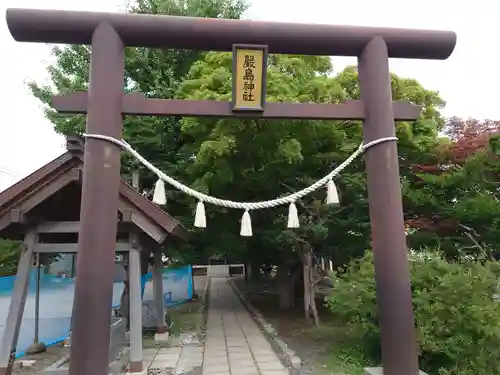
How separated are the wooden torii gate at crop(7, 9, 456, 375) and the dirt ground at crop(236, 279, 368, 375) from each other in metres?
4.08

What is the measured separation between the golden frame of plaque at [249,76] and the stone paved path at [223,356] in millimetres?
5202

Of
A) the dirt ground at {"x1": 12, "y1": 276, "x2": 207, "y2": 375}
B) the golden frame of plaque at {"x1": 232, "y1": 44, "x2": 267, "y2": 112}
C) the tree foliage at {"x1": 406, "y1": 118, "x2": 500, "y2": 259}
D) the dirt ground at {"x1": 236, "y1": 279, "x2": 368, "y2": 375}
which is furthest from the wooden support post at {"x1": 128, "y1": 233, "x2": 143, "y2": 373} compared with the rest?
the tree foliage at {"x1": 406, "y1": 118, "x2": 500, "y2": 259}

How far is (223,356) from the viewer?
8836 mm

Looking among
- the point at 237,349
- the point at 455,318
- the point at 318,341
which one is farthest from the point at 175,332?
the point at 455,318

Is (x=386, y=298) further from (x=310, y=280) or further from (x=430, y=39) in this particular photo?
(x=310, y=280)

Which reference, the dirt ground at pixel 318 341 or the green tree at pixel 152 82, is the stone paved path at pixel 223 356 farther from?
the green tree at pixel 152 82

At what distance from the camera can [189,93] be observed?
11523 millimetres

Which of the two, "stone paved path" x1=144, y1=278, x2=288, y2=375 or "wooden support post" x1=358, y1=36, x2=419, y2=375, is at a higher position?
"wooden support post" x1=358, y1=36, x2=419, y2=375

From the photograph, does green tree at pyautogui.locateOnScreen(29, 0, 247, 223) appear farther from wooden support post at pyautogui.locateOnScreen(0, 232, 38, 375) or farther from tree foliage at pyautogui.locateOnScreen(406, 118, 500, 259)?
tree foliage at pyautogui.locateOnScreen(406, 118, 500, 259)

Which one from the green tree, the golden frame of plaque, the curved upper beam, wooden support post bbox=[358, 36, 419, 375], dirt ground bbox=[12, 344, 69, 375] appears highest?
the green tree

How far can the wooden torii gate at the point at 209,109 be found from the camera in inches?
152

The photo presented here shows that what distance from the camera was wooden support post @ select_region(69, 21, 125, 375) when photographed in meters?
3.74

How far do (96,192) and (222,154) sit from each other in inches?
238

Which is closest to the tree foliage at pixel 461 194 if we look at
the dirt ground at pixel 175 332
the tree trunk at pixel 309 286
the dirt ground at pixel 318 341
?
the tree trunk at pixel 309 286
